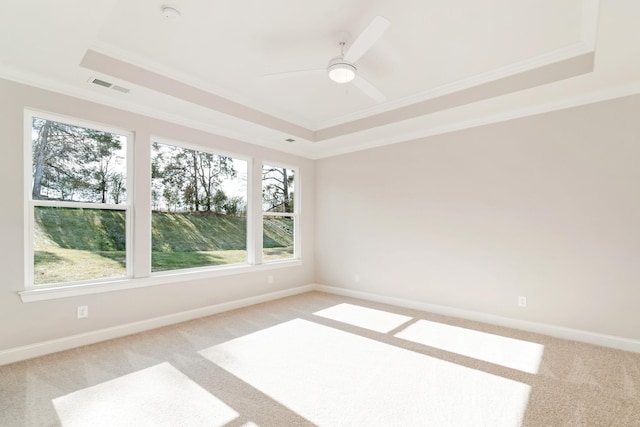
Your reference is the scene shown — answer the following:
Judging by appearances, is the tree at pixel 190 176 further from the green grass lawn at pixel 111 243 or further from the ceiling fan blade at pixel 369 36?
the ceiling fan blade at pixel 369 36

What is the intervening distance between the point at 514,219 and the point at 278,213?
11.4 feet

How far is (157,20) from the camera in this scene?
2.44m

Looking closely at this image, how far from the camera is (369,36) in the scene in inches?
85.3

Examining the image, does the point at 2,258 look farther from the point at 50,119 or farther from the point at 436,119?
the point at 436,119

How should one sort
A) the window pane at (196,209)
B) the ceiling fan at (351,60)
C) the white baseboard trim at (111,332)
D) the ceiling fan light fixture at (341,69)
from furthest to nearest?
the window pane at (196,209) < the white baseboard trim at (111,332) < the ceiling fan light fixture at (341,69) < the ceiling fan at (351,60)

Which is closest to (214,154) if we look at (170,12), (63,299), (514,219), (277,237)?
(277,237)

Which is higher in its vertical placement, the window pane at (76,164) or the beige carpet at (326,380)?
the window pane at (76,164)

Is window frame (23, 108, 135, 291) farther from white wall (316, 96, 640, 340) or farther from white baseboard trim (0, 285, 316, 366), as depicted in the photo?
white wall (316, 96, 640, 340)

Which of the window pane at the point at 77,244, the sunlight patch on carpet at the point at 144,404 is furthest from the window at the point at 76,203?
the sunlight patch on carpet at the point at 144,404

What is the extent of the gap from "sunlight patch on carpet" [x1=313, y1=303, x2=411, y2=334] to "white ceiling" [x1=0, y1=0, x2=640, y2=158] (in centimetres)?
266

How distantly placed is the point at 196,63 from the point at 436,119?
298 centimetres

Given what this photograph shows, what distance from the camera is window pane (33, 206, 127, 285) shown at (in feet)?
9.50

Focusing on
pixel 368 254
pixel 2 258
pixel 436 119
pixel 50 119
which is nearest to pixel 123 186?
pixel 50 119

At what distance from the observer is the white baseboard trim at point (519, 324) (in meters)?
2.96
